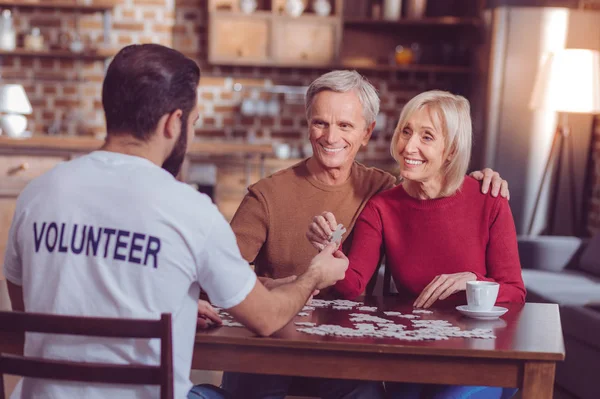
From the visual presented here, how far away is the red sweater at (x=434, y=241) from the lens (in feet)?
6.67

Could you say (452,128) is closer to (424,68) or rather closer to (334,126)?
(334,126)

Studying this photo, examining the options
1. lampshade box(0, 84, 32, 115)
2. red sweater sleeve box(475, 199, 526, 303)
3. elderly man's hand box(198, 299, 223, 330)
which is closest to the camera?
elderly man's hand box(198, 299, 223, 330)

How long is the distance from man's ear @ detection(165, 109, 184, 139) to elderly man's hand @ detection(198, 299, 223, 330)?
395mm

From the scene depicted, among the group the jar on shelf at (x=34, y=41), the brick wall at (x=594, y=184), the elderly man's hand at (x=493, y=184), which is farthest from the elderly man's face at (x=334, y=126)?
the jar on shelf at (x=34, y=41)

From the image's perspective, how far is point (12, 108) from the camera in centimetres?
466

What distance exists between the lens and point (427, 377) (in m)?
1.50

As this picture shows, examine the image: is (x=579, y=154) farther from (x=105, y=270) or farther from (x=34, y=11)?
(x=105, y=270)

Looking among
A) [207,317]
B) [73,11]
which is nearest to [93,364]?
[207,317]

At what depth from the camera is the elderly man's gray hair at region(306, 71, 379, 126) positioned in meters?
2.16

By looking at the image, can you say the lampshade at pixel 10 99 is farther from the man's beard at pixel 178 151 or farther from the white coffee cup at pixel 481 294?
the white coffee cup at pixel 481 294

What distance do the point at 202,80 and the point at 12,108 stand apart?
64.3 inches

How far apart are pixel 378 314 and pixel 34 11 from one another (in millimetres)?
4806

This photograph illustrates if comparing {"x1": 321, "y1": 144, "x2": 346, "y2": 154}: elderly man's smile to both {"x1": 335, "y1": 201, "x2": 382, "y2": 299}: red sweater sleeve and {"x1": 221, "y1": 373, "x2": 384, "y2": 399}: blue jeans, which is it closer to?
{"x1": 335, "y1": 201, "x2": 382, "y2": 299}: red sweater sleeve

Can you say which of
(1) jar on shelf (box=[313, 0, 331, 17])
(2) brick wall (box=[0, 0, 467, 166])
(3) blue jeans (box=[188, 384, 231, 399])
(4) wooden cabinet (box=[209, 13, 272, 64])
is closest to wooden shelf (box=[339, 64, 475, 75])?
(2) brick wall (box=[0, 0, 467, 166])
